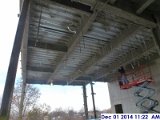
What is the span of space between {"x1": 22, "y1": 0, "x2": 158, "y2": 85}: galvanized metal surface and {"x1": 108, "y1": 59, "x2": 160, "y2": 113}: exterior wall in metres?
1.00

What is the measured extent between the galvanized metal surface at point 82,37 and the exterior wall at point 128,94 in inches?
39.3

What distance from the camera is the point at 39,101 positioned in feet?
48.8

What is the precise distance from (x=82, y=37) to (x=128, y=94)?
5773mm

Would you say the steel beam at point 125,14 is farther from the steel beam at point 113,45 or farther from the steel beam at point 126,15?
the steel beam at point 113,45

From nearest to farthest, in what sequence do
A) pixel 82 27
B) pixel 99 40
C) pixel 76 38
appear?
pixel 82 27
pixel 76 38
pixel 99 40

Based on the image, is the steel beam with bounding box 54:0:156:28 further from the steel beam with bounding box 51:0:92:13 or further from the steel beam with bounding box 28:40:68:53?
the steel beam with bounding box 28:40:68:53

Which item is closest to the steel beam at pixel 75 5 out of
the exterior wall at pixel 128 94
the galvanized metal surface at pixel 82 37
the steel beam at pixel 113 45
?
the galvanized metal surface at pixel 82 37

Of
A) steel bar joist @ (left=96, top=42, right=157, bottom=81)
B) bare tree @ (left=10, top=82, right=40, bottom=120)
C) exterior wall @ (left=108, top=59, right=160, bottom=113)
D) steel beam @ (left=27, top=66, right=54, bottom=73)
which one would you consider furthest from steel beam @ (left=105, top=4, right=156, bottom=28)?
bare tree @ (left=10, top=82, right=40, bottom=120)

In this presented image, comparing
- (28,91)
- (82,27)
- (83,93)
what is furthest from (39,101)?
(82,27)

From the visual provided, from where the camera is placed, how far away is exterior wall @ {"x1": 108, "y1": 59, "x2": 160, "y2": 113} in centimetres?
874

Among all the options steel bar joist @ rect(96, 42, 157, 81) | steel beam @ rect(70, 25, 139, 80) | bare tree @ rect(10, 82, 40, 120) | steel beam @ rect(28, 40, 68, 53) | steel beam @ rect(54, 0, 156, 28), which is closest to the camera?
steel beam @ rect(54, 0, 156, 28)

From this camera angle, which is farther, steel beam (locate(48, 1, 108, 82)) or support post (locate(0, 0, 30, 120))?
steel beam (locate(48, 1, 108, 82))

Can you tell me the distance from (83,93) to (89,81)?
1.22 meters

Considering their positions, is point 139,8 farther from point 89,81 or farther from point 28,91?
point 28,91
